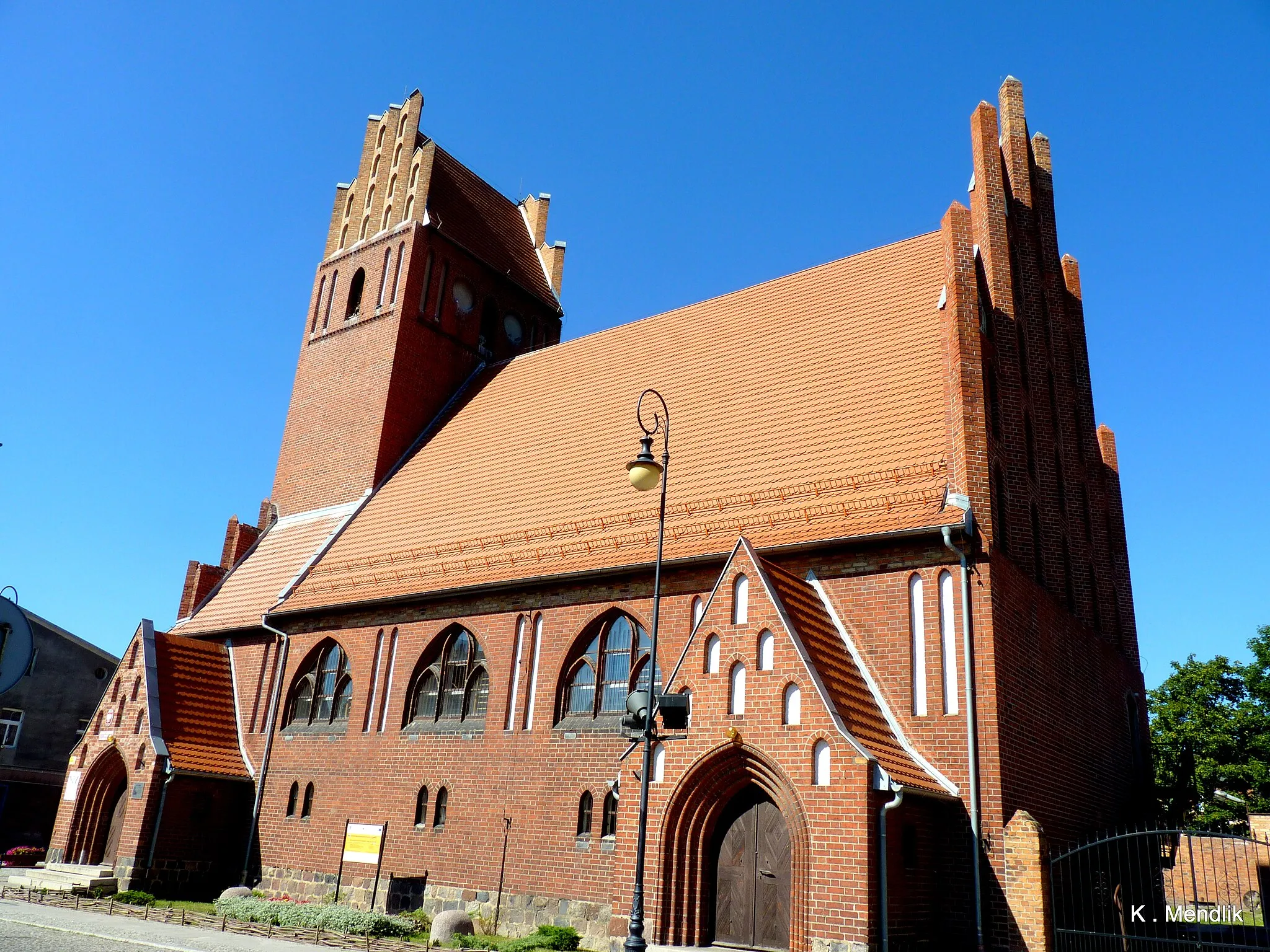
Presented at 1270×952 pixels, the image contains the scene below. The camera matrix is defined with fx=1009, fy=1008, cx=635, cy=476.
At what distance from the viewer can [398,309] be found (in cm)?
2834

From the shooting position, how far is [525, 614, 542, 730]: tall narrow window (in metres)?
18.2

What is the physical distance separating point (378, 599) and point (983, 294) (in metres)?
13.3

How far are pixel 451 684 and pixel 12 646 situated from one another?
15.6 m

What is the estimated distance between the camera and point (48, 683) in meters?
32.9

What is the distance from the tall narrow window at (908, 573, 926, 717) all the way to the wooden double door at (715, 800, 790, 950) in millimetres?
2593

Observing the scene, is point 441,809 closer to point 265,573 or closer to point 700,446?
point 700,446

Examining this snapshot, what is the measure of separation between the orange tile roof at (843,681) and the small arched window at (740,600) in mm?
360

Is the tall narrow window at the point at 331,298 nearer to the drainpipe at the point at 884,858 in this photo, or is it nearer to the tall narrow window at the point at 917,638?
the tall narrow window at the point at 917,638

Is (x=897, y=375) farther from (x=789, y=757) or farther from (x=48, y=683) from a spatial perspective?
(x=48, y=683)

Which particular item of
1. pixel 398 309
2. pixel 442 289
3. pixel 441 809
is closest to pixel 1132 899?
pixel 441 809

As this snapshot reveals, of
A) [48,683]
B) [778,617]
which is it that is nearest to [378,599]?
[778,617]

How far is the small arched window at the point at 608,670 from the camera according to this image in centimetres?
1738

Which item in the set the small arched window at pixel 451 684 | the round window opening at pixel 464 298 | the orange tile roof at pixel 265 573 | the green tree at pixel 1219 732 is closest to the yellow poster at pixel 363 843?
the small arched window at pixel 451 684

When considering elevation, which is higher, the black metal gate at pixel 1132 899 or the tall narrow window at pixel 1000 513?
the tall narrow window at pixel 1000 513
